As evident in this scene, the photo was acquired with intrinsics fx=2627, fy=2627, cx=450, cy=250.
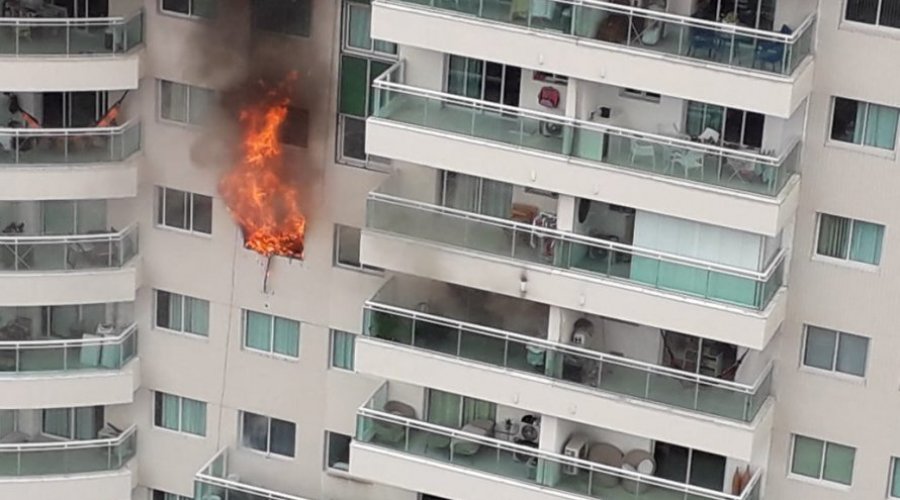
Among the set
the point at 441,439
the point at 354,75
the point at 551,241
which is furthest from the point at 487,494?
the point at 354,75

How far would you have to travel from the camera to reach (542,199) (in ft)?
155

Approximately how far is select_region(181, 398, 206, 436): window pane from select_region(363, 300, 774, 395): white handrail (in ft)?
17.9

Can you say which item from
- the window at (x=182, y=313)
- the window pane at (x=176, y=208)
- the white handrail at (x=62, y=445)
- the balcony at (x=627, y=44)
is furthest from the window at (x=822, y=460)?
the white handrail at (x=62, y=445)

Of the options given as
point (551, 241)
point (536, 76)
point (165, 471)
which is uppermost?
point (536, 76)

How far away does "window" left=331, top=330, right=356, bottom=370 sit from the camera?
165 ft

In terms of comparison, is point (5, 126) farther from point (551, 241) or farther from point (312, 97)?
point (551, 241)

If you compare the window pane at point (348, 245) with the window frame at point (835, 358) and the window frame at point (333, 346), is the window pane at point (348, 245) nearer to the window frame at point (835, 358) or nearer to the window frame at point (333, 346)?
the window frame at point (333, 346)

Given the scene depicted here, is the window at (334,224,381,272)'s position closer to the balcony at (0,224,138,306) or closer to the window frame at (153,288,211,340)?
the window frame at (153,288,211,340)

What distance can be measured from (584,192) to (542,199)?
7.49 feet

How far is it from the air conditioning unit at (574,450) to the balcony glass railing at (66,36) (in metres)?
11.0

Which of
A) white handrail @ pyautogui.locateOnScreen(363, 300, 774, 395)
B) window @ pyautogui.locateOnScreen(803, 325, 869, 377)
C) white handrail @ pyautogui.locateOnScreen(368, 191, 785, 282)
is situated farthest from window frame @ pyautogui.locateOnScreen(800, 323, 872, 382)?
white handrail @ pyautogui.locateOnScreen(368, 191, 785, 282)

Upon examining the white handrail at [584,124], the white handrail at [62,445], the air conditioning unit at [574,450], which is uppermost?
the white handrail at [584,124]

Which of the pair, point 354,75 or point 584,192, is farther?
point 354,75

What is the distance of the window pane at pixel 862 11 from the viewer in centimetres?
4412
